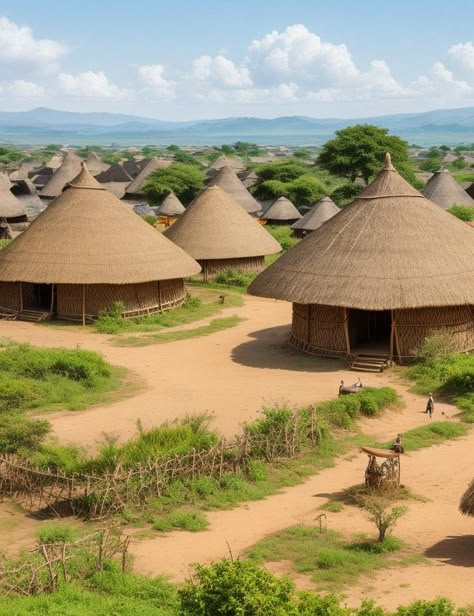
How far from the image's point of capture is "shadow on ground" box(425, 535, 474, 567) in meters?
10.8

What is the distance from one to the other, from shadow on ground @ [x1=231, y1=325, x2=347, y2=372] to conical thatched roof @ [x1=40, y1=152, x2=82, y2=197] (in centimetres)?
3868

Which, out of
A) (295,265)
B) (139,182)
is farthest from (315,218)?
(295,265)

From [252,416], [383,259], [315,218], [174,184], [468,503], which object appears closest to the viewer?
[468,503]

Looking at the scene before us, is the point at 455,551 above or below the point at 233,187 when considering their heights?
below

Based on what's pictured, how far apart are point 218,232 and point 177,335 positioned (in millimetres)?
9450

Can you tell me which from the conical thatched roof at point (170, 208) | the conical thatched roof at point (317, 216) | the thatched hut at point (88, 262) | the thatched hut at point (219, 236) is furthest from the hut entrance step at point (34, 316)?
the conical thatched roof at point (170, 208)

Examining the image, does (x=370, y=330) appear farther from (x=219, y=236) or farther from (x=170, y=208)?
(x=170, y=208)

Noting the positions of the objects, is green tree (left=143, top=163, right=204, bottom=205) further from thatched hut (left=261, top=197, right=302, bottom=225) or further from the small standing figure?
the small standing figure

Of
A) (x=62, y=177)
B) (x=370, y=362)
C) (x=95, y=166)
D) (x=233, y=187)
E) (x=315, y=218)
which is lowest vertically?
(x=370, y=362)

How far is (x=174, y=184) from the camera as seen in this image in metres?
57.0

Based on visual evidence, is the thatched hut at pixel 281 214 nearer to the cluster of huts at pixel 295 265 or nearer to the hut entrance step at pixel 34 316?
the cluster of huts at pixel 295 265

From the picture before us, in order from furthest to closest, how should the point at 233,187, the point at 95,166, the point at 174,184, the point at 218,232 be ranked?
the point at 95,166, the point at 174,184, the point at 233,187, the point at 218,232

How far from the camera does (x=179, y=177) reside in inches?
2270

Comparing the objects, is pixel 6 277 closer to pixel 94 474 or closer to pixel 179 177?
pixel 94 474
